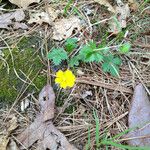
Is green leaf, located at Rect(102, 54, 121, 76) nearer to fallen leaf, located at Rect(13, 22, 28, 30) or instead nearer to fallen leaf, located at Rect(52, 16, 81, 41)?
fallen leaf, located at Rect(52, 16, 81, 41)

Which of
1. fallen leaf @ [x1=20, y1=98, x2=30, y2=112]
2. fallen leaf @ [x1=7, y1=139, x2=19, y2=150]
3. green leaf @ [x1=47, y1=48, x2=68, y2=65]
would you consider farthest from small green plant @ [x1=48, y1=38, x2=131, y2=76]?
fallen leaf @ [x1=7, y1=139, x2=19, y2=150]

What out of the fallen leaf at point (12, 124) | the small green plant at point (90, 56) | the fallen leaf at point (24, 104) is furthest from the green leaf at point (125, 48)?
the fallen leaf at point (12, 124)

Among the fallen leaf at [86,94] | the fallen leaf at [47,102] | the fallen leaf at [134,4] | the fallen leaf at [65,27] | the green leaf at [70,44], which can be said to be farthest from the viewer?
the fallen leaf at [134,4]

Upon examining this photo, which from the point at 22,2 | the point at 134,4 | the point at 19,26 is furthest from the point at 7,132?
the point at 134,4

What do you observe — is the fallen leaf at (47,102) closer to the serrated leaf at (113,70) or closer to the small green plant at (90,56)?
the small green plant at (90,56)

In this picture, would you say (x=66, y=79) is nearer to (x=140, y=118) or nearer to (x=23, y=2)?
(x=140, y=118)

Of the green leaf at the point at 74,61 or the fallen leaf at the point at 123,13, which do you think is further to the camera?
the fallen leaf at the point at 123,13
